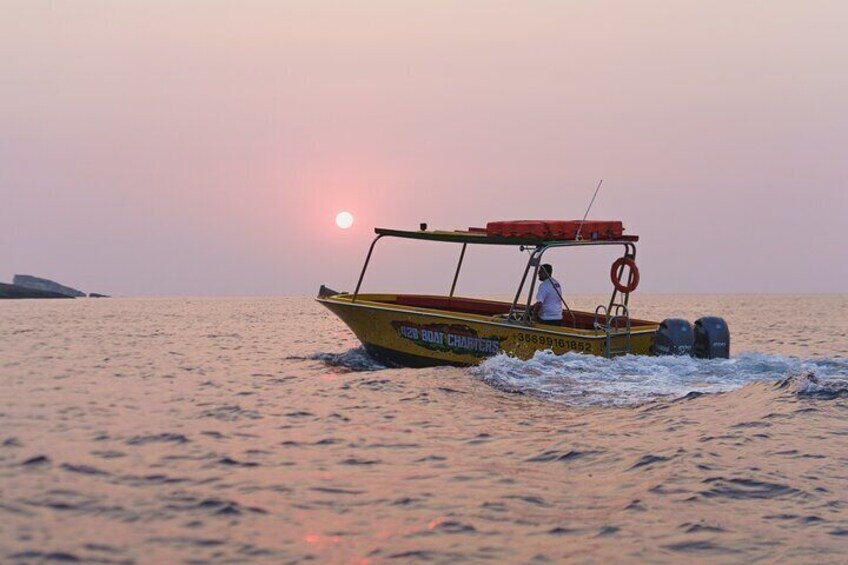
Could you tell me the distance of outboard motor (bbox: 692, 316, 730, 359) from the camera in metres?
14.9

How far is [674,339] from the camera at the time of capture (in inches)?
579

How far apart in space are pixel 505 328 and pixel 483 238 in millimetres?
1753

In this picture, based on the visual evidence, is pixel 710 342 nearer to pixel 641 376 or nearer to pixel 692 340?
pixel 692 340

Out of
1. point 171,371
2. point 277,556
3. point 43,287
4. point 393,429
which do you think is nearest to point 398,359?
point 171,371

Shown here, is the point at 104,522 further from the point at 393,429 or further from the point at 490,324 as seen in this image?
the point at 490,324

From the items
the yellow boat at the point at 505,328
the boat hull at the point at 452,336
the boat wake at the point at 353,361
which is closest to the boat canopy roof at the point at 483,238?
the yellow boat at the point at 505,328

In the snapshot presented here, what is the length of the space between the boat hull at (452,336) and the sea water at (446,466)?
1.22 ft

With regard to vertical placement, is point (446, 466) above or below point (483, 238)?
below

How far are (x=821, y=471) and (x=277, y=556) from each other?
4857 millimetres

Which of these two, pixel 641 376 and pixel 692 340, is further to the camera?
pixel 692 340

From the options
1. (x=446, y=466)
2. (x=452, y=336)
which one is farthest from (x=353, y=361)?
(x=446, y=466)

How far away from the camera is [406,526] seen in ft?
20.5

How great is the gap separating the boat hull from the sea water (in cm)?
37

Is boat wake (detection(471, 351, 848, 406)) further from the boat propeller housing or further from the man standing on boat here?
the man standing on boat
